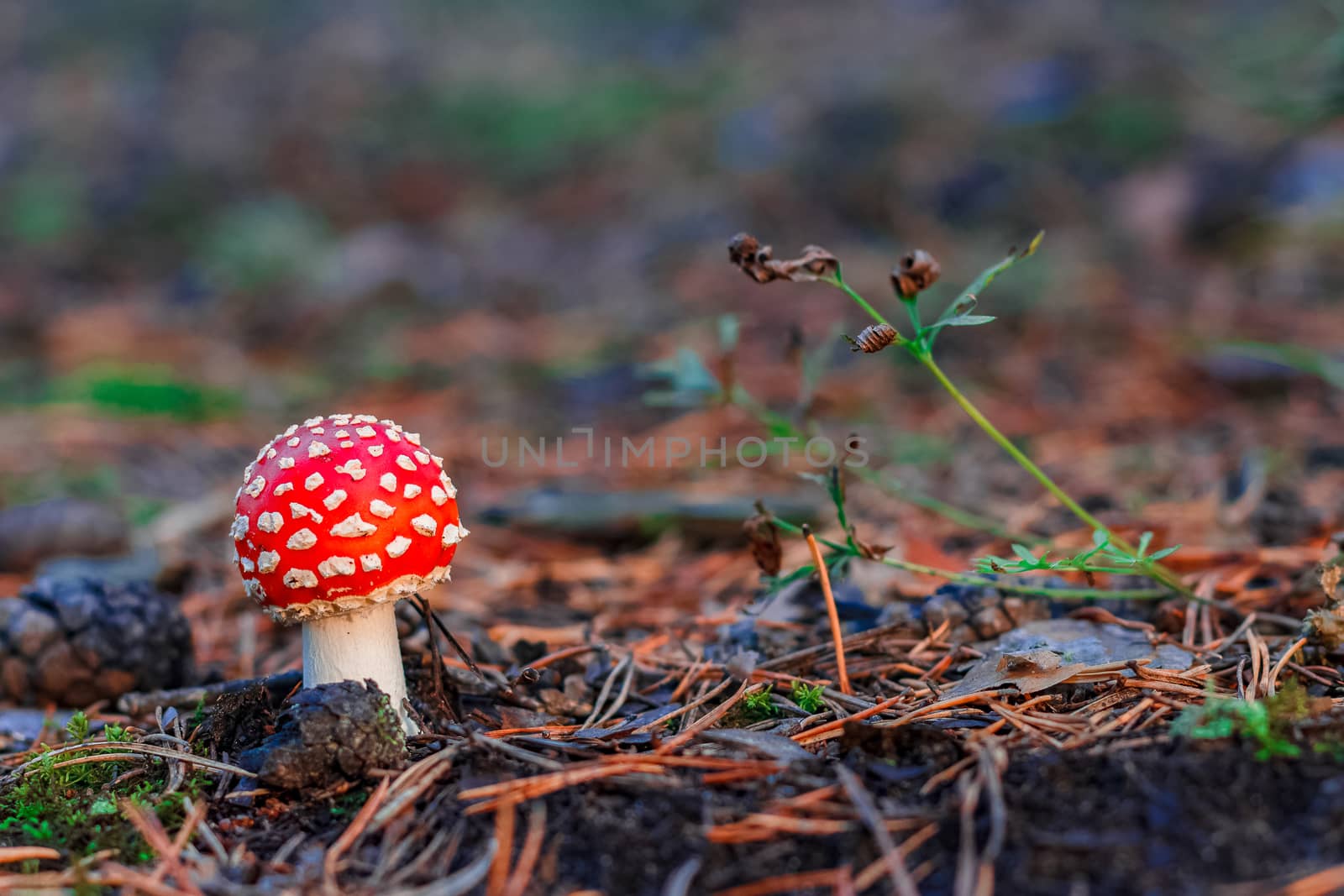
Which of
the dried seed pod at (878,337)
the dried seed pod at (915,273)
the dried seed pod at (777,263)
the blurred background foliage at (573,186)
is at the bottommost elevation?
the dried seed pod at (878,337)

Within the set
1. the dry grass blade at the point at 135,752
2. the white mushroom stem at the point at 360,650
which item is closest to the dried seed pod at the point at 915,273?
the white mushroom stem at the point at 360,650

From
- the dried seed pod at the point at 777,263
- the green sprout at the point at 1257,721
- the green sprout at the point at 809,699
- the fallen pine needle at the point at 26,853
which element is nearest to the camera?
the green sprout at the point at 1257,721

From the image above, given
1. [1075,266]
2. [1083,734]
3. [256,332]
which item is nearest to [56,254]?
[256,332]

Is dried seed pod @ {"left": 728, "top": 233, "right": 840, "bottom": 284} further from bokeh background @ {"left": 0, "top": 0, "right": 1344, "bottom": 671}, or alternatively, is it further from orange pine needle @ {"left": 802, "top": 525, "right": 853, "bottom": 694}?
orange pine needle @ {"left": 802, "top": 525, "right": 853, "bottom": 694}

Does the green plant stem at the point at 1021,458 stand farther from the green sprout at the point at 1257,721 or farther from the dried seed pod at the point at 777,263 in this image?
the green sprout at the point at 1257,721

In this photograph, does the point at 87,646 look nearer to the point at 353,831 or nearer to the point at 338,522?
the point at 338,522

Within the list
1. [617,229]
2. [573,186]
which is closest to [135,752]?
[617,229]
